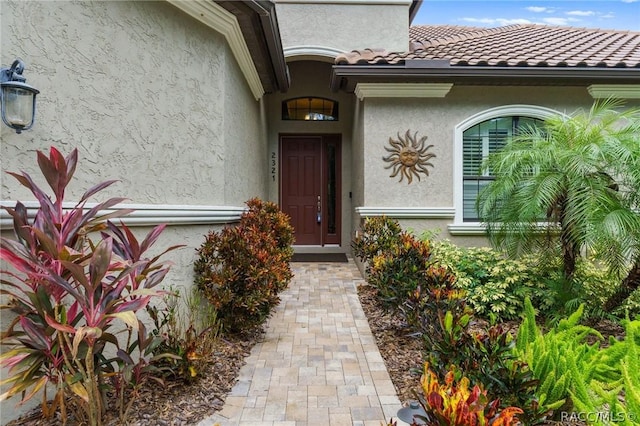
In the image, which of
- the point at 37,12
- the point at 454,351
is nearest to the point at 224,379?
the point at 454,351

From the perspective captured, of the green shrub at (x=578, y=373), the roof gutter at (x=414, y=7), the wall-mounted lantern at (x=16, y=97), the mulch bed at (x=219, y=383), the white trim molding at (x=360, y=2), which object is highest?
the roof gutter at (x=414, y=7)

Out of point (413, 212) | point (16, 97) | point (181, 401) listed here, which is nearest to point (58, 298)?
point (181, 401)

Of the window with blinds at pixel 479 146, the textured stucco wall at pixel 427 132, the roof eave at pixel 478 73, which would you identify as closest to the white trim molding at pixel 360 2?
the roof eave at pixel 478 73

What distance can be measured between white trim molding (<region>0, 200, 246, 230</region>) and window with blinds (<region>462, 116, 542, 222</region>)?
4.66 metres

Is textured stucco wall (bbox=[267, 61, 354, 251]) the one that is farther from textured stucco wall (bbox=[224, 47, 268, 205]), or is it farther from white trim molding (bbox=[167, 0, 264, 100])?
white trim molding (bbox=[167, 0, 264, 100])

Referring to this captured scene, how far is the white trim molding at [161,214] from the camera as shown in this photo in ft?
8.28

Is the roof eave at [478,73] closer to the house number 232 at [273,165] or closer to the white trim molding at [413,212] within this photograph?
the white trim molding at [413,212]

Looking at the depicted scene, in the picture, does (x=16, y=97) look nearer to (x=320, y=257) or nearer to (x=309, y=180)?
(x=320, y=257)

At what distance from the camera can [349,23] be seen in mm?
8695

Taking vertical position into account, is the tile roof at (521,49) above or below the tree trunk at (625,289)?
above

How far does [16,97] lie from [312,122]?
316 inches

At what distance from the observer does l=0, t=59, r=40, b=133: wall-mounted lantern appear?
2434 millimetres

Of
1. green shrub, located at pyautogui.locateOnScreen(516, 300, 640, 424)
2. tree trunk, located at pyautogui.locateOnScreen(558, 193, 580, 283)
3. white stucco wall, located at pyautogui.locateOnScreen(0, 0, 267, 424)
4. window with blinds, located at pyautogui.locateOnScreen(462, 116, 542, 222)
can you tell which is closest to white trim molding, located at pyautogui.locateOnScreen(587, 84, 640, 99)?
window with blinds, located at pyautogui.locateOnScreen(462, 116, 542, 222)

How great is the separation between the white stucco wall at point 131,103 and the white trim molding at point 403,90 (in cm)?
276
